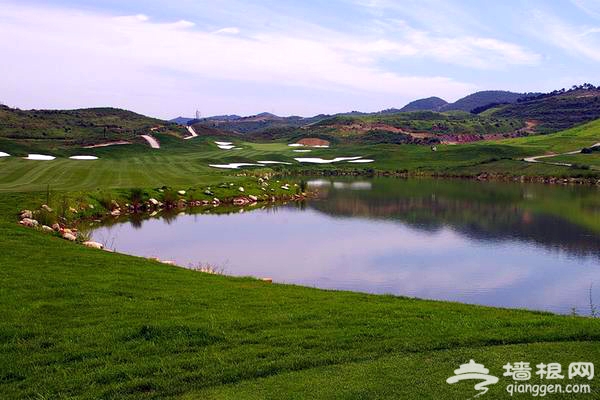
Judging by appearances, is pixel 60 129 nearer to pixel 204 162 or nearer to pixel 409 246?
pixel 204 162

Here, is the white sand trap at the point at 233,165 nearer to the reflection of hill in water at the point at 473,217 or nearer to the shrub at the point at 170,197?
the reflection of hill in water at the point at 473,217

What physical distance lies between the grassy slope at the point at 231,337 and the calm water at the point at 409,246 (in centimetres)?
922

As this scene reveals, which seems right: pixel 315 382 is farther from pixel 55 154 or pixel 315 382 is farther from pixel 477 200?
pixel 55 154

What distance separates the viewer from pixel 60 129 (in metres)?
156

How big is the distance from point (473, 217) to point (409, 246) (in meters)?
18.9

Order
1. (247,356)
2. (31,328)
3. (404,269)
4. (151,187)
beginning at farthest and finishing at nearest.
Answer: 1. (151,187)
2. (404,269)
3. (31,328)
4. (247,356)

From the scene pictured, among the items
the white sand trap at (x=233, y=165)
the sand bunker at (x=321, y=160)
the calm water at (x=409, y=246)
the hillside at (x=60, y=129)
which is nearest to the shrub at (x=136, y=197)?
the calm water at (x=409, y=246)

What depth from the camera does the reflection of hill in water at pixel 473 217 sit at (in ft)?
135

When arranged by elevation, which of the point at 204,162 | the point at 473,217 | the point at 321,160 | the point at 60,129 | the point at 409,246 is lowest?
the point at 409,246

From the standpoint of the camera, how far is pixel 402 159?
432ft

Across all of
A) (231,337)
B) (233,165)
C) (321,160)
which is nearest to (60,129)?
(233,165)

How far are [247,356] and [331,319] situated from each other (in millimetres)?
3380

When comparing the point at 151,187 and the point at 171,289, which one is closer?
the point at 171,289

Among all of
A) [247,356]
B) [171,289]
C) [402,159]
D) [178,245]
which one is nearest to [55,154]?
A: [178,245]
